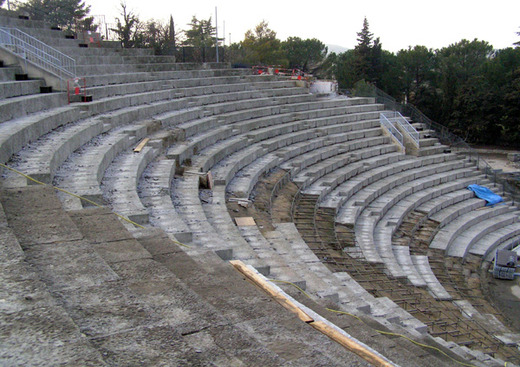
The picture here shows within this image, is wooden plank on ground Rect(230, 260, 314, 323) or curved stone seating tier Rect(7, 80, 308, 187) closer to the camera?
wooden plank on ground Rect(230, 260, 314, 323)

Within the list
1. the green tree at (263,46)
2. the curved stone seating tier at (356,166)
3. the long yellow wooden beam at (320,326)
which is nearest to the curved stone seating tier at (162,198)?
the long yellow wooden beam at (320,326)

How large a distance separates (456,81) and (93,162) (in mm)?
39197

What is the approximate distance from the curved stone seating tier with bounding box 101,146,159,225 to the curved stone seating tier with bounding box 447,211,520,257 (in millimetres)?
10108

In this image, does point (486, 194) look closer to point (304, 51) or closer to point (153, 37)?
point (153, 37)

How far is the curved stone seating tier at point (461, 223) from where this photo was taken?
15523 millimetres

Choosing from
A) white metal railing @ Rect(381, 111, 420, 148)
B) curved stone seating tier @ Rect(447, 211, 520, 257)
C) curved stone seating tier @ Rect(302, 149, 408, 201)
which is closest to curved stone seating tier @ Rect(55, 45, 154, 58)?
curved stone seating tier @ Rect(302, 149, 408, 201)

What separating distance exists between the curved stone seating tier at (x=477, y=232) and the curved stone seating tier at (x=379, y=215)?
2.36 metres

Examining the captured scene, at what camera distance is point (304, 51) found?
55.1m

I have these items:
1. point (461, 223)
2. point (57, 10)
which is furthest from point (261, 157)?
point (57, 10)

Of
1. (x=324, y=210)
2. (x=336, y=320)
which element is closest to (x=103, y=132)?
(x=324, y=210)

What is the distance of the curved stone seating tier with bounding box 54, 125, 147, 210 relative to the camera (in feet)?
22.6

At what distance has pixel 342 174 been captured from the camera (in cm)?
1670

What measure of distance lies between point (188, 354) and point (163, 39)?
26362 mm

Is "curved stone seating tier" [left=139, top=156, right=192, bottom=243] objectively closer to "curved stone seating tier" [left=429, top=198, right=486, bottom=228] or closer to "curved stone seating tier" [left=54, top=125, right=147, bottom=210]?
"curved stone seating tier" [left=54, top=125, right=147, bottom=210]
